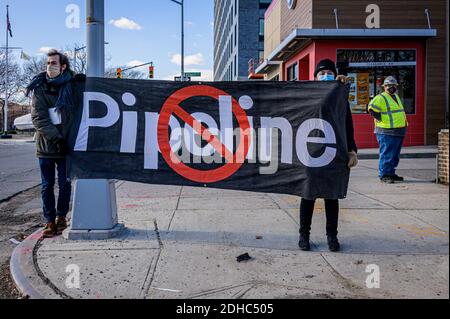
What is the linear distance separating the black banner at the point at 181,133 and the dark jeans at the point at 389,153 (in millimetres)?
4847

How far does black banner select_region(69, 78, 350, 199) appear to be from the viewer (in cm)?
523

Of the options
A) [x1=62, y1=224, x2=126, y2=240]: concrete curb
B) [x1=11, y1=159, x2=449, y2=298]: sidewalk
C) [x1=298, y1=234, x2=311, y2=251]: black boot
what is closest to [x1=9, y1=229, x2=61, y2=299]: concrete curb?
[x1=11, y1=159, x2=449, y2=298]: sidewalk

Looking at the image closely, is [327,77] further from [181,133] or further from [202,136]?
[181,133]

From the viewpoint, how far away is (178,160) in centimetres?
532

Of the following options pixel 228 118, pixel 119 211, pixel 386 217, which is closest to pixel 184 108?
pixel 228 118

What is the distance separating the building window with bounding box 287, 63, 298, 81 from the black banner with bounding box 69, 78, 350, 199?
1565 cm

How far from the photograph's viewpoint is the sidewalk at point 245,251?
3641 mm

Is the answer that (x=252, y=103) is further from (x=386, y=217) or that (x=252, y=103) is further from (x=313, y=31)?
(x=313, y=31)

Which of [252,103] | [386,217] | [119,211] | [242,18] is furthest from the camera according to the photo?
[242,18]

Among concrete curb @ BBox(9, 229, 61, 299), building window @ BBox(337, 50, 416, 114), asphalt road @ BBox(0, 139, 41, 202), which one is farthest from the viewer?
building window @ BBox(337, 50, 416, 114)

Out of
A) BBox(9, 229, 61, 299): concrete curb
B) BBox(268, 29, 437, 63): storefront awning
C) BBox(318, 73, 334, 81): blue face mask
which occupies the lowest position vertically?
BBox(9, 229, 61, 299): concrete curb

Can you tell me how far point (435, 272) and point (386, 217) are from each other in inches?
82.9

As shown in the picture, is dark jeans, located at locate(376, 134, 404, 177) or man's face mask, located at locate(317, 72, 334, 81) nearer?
man's face mask, located at locate(317, 72, 334, 81)

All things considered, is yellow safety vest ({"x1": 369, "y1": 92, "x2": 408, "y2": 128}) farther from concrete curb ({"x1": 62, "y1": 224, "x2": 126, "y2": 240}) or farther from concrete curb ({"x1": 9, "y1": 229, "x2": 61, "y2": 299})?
concrete curb ({"x1": 9, "y1": 229, "x2": 61, "y2": 299})
